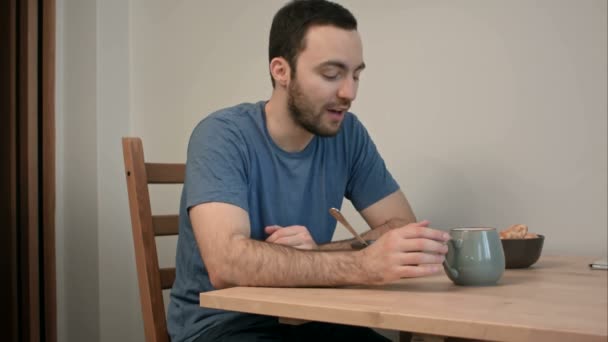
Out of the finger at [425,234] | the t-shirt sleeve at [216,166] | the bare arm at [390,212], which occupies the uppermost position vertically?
the t-shirt sleeve at [216,166]

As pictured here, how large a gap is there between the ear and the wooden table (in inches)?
23.9

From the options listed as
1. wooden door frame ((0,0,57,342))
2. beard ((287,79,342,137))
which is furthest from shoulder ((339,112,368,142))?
wooden door frame ((0,0,57,342))

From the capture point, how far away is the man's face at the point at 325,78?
4.70 ft

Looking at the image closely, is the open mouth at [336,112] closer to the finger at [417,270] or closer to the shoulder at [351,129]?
the shoulder at [351,129]

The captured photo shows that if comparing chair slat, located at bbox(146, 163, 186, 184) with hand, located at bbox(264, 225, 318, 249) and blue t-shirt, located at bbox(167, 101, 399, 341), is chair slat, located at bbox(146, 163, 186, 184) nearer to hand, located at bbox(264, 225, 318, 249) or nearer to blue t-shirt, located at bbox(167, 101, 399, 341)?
blue t-shirt, located at bbox(167, 101, 399, 341)

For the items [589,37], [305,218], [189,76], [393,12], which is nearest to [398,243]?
[305,218]

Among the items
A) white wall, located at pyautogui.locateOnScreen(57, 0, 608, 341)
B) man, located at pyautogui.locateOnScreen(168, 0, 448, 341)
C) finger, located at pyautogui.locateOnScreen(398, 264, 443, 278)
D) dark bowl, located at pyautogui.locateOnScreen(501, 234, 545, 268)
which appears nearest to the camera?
finger, located at pyautogui.locateOnScreen(398, 264, 443, 278)

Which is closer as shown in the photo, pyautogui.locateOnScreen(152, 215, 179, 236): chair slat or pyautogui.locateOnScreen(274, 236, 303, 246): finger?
pyautogui.locateOnScreen(274, 236, 303, 246): finger

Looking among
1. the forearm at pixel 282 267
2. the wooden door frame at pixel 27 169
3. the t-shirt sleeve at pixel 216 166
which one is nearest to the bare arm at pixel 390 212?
the t-shirt sleeve at pixel 216 166

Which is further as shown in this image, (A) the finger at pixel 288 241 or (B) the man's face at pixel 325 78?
(B) the man's face at pixel 325 78

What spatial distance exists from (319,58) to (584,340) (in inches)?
35.4

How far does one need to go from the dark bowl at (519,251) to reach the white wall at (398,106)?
0.41m

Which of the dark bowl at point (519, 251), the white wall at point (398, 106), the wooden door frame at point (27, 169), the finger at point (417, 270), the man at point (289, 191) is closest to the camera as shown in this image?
the finger at point (417, 270)

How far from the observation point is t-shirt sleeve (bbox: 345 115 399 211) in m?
1.65
